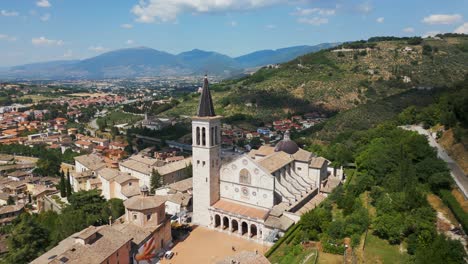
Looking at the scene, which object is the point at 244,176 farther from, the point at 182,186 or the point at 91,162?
the point at 91,162

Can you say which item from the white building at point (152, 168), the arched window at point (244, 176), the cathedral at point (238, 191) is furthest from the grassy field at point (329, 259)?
the white building at point (152, 168)

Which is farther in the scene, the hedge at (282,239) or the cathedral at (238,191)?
the cathedral at (238,191)

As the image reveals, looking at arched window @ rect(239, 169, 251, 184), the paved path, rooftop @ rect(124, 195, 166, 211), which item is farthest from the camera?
arched window @ rect(239, 169, 251, 184)

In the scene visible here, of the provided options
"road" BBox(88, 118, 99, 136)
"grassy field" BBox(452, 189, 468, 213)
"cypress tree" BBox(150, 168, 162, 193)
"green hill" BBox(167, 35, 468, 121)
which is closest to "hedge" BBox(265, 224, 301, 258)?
"grassy field" BBox(452, 189, 468, 213)

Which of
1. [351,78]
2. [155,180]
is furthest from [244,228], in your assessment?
[351,78]

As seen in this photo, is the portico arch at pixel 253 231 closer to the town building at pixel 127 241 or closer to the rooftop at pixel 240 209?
the rooftop at pixel 240 209

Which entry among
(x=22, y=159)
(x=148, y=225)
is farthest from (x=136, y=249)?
(x=22, y=159)

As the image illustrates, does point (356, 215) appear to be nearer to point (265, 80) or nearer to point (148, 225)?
point (148, 225)

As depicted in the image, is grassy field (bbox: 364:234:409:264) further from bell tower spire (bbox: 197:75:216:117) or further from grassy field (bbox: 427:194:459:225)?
bell tower spire (bbox: 197:75:216:117)
